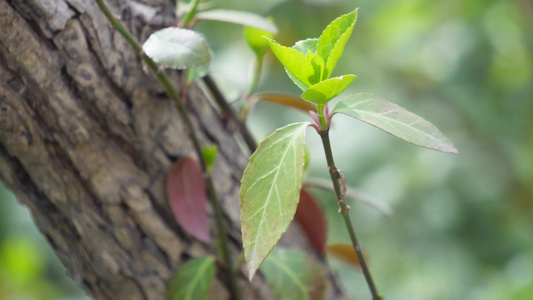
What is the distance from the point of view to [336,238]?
139cm

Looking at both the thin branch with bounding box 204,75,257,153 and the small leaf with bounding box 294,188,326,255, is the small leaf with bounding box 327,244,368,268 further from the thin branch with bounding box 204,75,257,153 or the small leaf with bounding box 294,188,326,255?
the thin branch with bounding box 204,75,257,153

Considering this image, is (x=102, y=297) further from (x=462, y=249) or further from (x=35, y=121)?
(x=462, y=249)

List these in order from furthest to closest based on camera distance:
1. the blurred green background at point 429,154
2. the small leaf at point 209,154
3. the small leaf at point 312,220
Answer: the blurred green background at point 429,154, the small leaf at point 312,220, the small leaf at point 209,154

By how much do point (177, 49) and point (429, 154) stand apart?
103cm

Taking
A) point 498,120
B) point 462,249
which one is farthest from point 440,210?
point 498,120

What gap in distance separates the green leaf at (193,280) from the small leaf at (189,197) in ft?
0.07

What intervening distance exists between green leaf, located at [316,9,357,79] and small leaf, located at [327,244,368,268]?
286 mm

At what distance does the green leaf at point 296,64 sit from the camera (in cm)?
32

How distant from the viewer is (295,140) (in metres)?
0.32

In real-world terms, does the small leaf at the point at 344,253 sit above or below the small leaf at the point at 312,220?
below

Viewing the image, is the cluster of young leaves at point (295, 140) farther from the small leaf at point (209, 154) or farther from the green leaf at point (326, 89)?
the small leaf at point (209, 154)

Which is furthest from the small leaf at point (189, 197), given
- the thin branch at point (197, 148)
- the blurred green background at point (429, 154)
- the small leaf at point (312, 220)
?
the blurred green background at point (429, 154)

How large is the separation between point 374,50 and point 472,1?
32 cm

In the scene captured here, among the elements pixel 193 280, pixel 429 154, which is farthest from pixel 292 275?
pixel 429 154
